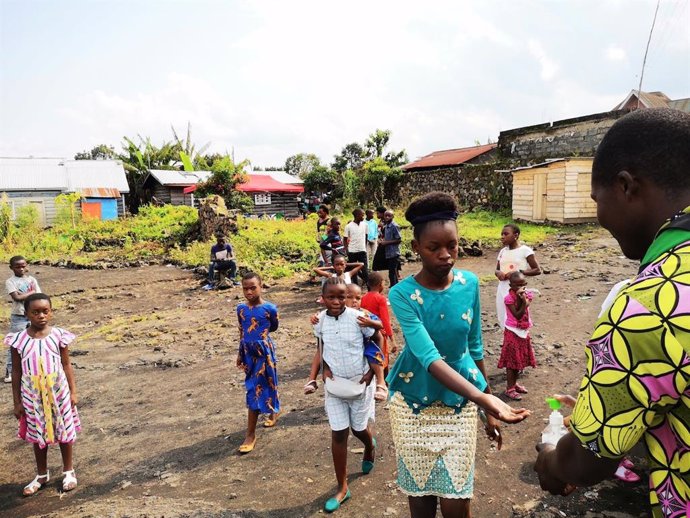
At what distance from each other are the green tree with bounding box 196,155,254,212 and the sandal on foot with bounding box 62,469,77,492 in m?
20.5

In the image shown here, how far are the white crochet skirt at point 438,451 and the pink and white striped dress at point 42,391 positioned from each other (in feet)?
10.0

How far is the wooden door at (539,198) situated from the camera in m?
17.2

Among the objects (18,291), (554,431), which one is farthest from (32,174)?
(554,431)

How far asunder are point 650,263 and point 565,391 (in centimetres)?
442

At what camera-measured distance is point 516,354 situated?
5070 millimetres

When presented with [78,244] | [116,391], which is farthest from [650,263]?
[78,244]

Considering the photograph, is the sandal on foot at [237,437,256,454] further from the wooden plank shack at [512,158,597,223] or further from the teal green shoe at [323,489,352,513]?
the wooden plank shack at [512,158,597,223]

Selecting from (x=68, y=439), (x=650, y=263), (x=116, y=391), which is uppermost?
(x=650, y=263)

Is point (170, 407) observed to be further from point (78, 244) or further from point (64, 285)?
point (78, 244)

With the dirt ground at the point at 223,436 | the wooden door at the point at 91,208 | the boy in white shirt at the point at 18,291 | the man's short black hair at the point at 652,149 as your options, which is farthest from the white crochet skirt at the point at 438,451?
the wooden door at the point at 91,208

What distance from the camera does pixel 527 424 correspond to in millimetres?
4445

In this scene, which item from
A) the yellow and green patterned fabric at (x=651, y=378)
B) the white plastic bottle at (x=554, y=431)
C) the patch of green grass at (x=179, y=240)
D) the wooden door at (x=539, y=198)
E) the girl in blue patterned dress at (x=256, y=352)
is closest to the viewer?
the yellow and green patterned fabric at (x=651, y=378)

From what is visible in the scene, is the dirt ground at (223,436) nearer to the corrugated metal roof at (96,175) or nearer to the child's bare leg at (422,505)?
the child's bare leg at (422,505)

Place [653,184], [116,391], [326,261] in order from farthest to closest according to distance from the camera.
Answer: [326,261] < [116,391] < [653,184]
